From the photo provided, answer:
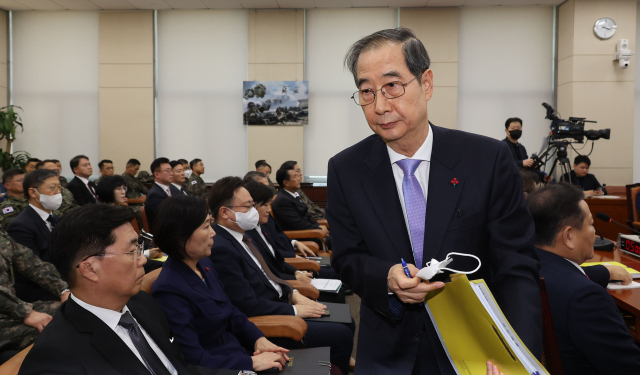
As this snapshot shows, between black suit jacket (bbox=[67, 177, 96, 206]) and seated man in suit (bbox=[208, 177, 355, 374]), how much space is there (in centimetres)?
454

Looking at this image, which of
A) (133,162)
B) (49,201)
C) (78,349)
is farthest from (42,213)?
(133,162)

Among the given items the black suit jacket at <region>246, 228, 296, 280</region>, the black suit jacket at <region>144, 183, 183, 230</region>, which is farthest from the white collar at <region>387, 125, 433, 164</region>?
the black suit jacket at <region>144, 183, 183, 230</region>

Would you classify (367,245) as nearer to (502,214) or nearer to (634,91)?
(502,214)

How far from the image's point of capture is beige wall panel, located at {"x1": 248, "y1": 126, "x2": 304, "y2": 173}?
28.1 ft

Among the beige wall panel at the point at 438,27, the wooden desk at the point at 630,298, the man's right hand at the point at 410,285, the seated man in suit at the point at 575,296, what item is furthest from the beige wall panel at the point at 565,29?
the man's right hand at the point at 410,285

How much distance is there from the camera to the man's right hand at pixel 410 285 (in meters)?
0.87

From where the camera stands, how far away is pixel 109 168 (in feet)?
26.4

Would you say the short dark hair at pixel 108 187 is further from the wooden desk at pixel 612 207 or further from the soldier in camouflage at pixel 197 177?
the wooden desk at pixel 612 207

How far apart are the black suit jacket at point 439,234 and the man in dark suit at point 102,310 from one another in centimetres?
70

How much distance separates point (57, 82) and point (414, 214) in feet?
32.0

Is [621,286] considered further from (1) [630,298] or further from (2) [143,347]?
(2) [143,347]

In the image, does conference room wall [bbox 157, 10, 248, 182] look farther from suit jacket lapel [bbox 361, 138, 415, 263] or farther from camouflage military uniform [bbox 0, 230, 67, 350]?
suit jacket lapel [bbox 361, 138, 415, 263]

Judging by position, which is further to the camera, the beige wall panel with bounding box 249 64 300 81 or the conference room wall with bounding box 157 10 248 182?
the conference room wall with bounding box 157 10 248 182

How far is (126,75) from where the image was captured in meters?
8.69
